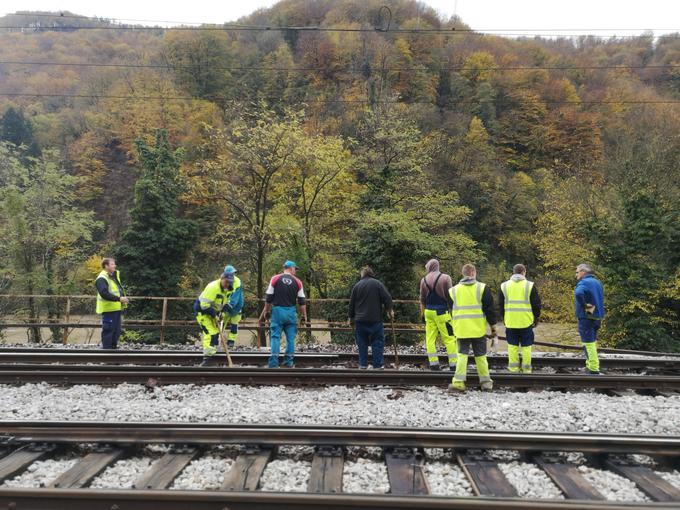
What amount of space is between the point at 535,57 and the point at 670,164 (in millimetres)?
49664

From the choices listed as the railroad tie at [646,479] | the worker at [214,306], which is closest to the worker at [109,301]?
the worker at [214,306]

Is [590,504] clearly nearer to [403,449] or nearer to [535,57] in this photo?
[403,449]

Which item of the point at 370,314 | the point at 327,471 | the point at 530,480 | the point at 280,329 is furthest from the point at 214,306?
the point at 530,480

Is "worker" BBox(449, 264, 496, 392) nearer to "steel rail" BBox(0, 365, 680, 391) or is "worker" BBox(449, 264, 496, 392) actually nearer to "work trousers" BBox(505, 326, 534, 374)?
"steel rail" BBox(0, 365, 680, 391)

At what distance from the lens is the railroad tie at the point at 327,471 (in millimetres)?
3939

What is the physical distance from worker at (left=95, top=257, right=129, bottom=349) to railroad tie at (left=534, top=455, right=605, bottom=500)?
8.47 m

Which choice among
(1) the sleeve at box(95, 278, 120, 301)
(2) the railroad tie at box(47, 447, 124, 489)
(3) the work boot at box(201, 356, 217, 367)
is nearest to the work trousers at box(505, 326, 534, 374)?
(3) the work boot at box(201, 356, 217, 367)

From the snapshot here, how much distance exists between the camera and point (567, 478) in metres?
4.18

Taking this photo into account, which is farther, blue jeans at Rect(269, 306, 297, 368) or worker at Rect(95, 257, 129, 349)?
worker at Rect(95, 257, 129, 349)

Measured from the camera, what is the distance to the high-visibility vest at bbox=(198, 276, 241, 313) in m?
8.88

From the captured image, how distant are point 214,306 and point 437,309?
427 centimetres

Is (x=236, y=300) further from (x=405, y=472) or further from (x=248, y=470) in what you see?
(x=405, y=472)

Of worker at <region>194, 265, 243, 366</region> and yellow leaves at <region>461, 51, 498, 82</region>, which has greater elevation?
yellow leaves at <region>461, 51, 498, 82</region>

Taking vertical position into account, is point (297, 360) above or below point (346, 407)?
below
